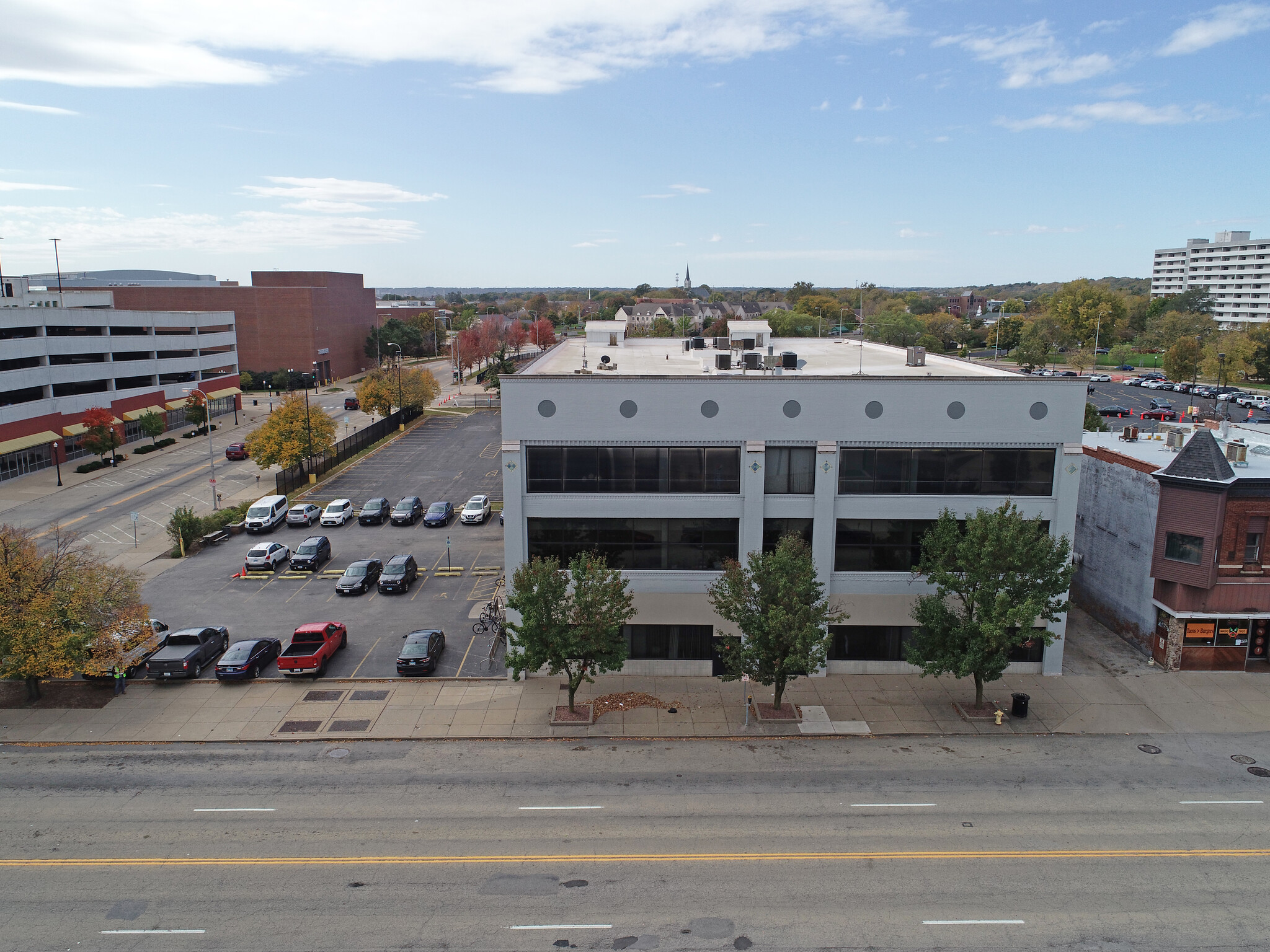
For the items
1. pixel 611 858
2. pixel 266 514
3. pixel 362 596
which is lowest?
pixel 611 858

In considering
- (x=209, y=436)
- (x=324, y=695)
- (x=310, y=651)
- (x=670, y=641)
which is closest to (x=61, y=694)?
(x=310, y=651)

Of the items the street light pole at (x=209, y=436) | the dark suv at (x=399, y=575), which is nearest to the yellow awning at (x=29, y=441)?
the street light pole at (x=209, y=436)

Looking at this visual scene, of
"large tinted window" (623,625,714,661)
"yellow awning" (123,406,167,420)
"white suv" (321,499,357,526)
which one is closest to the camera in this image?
"large tinted window" (623,625,714,661)

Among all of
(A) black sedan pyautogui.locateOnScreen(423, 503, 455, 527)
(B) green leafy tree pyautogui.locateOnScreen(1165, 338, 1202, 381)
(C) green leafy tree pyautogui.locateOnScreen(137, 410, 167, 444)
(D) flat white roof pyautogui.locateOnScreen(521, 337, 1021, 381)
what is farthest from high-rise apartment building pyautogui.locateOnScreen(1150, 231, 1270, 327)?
(C) green leafy tree pyautogui.locateOnScreen(137, 410, 167, 444)

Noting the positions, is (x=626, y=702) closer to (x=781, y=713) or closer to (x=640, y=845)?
(x=781, y=713)

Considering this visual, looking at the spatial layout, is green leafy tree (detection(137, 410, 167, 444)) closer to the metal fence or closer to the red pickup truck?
the metal fence

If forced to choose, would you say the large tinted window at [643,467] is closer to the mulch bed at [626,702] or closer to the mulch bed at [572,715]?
the mulch bed at [626,702]

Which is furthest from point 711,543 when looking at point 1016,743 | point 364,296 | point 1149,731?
point 364,296
